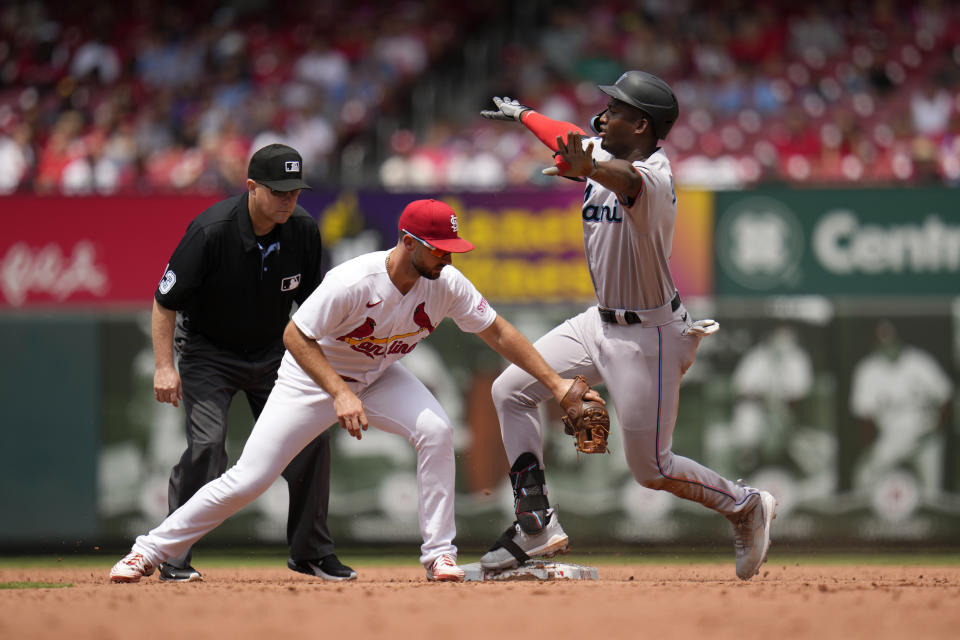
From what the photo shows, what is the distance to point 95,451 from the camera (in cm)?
838

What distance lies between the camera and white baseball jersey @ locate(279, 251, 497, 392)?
5.29 meters

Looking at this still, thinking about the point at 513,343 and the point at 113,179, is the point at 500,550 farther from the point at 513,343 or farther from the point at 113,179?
the point at 113,179

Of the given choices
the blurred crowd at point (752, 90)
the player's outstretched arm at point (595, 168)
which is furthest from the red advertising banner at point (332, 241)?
the player's outstretched arm at point (595, 168)

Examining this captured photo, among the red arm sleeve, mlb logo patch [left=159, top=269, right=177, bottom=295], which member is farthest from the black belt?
mlb logo patch [left=159, top=269, right=177, bottom=295]

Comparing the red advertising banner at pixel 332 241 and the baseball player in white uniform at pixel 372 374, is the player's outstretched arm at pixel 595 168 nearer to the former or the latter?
the baseball player in white uniform at pixel 372 374

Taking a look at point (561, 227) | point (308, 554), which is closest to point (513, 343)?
point (308, 554)

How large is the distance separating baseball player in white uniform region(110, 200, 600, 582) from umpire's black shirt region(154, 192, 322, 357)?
416 millimetres

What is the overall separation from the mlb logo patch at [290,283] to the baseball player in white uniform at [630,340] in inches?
43.1

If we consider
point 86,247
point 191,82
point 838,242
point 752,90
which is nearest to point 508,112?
point 838,242

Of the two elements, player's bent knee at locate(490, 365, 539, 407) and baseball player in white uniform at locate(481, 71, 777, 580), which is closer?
baseball player in white uniform at locate(481, 71, 777, 580)

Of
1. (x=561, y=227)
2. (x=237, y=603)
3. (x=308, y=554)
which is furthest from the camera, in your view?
(x=561, y=227)

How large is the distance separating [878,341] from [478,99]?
645cm

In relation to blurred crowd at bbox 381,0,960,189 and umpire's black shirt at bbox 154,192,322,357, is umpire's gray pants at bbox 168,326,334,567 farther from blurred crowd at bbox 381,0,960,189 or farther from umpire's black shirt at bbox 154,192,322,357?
blurred crowd at bbox 381,0,960,189

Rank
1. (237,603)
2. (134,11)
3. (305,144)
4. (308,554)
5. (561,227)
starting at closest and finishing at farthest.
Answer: (237,603), (308,554), (561,227), (305,144), (134,11)
